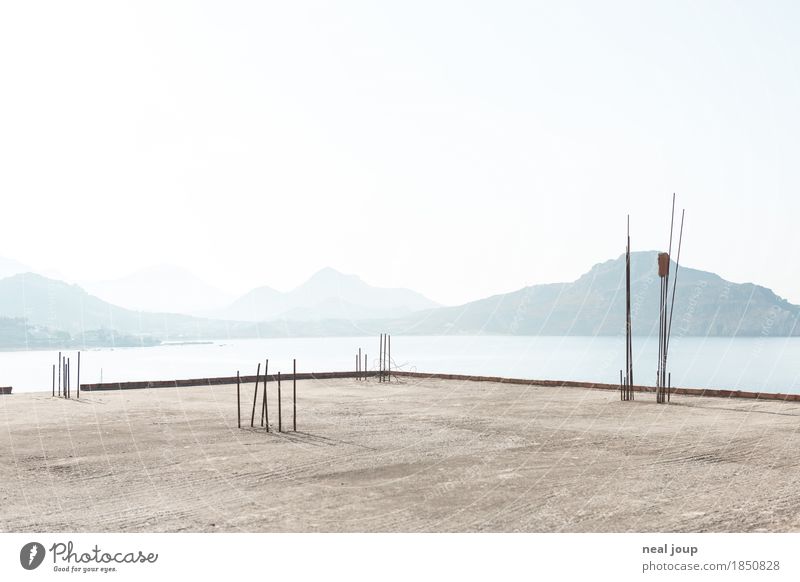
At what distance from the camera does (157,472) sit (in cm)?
1073

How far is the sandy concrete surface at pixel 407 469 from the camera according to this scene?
26.4 ft

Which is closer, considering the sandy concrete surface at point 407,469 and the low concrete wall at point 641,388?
the sandy concrete surface at point 407,469

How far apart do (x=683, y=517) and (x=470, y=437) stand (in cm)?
627
